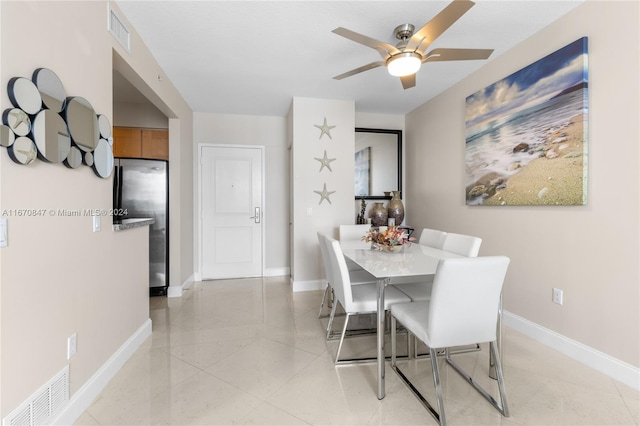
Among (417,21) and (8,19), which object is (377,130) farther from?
(8,19)

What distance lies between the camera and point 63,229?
1.45m

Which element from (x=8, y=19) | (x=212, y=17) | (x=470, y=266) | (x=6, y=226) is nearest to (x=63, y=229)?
(x=6, y=226)

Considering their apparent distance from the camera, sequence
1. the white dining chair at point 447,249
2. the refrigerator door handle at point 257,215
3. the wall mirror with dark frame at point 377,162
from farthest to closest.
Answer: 1. the refrigerator door handle at point 257,215
2. the wall mirror with dark frame at point 377,162
3. the white dining chair at point 447,249

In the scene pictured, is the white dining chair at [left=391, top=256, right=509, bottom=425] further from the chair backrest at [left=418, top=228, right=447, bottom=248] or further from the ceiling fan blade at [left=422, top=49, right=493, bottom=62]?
the ceiling fan blade at [left=422, top=49, right=493, bottom=62]

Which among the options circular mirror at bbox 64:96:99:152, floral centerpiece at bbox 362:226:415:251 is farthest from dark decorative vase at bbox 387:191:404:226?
circular mirror at bbox 64:96:99:152

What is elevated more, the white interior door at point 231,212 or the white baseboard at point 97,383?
the white interior door at point 231,212

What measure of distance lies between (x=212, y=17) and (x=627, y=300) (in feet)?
10.9

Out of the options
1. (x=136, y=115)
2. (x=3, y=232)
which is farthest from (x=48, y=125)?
(x=136, y=115)

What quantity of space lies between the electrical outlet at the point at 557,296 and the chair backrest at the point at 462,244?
70 centimetres

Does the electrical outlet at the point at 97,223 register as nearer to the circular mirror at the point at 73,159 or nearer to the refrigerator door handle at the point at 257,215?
the circular mirror at the point at 73,159

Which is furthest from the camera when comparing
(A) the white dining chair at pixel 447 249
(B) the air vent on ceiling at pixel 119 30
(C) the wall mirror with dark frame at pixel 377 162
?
Result: (C) the wall mirror with dark frame at pixel 377 162

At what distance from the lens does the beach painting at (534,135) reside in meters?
2.04

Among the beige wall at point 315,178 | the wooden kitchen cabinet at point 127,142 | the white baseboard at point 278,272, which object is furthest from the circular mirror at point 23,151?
the white baseboard at point 278,272

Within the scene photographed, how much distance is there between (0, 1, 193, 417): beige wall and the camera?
115 cm
